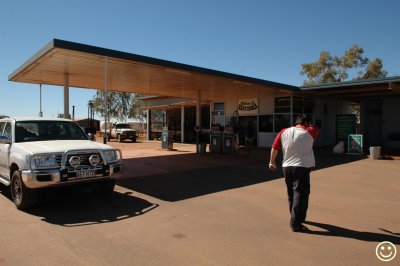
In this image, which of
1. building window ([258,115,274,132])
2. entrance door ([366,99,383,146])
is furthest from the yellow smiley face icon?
entrance door ([366,99,383,146])

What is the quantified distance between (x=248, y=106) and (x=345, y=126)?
21.2ft

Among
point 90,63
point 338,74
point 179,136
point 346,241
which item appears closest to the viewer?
point 346,241

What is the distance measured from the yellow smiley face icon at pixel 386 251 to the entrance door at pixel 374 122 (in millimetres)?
19341

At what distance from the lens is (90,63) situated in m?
11.7

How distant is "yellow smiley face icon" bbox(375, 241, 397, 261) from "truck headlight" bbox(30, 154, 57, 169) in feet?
17.4

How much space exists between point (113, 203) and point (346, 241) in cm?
444

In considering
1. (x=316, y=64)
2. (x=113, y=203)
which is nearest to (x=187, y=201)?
(x=113, y=203)

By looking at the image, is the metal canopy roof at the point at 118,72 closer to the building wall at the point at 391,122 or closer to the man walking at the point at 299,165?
the man walking at the point at 299,165

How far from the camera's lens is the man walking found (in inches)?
204

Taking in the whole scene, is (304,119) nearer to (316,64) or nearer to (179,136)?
(179,136)

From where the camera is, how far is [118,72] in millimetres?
13992

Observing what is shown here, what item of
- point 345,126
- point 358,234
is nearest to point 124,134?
point 345,126

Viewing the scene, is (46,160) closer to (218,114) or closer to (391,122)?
(218,114)

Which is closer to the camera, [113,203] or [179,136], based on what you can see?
[113,203]
